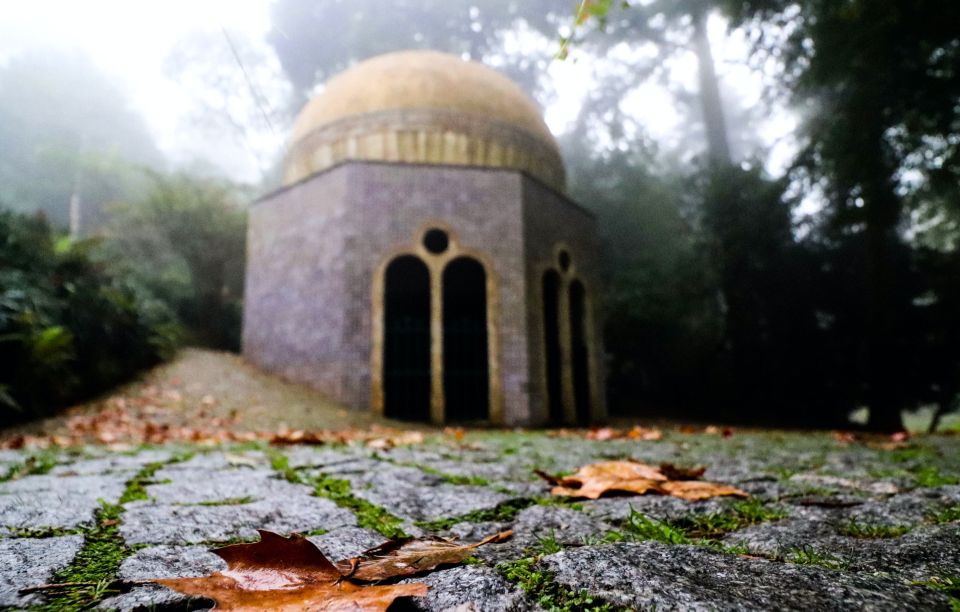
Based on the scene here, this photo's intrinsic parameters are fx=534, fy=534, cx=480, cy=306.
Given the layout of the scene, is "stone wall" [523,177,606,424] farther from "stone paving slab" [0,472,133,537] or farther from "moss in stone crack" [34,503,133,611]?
"moss in stone crack" [34,503,133,611]

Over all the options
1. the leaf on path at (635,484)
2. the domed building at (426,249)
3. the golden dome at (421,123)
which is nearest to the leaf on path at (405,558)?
the leaf on path at (635,484)

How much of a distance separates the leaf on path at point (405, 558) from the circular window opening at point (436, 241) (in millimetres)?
7936

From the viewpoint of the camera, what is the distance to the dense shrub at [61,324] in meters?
6.06

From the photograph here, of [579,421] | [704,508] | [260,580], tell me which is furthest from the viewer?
[579,421]

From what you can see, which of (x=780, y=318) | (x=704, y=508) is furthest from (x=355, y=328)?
(x=780, y=318)

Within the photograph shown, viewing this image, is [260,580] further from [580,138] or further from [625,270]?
[580,138]

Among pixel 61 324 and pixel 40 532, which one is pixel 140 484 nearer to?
pixel 40 532

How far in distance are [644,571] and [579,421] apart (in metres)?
9.52

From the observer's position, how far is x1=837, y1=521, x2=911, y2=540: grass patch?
3.81 feet

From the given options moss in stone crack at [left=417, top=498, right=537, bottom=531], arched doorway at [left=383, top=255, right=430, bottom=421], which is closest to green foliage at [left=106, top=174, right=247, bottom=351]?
arched doorway at [left=383, top=255, right=430, bottom=421]

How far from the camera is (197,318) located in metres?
16.0

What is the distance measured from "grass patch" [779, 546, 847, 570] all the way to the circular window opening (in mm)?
8051

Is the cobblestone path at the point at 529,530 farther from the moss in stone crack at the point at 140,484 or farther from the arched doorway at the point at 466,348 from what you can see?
the arched doorway at the point at 466,348

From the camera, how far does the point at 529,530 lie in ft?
4.19
